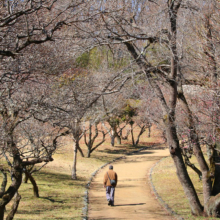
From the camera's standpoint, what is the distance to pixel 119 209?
10867 millimetres

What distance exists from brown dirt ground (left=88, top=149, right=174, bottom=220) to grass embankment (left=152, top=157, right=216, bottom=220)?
44cm

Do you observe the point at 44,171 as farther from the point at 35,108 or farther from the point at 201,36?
the point at 201,36

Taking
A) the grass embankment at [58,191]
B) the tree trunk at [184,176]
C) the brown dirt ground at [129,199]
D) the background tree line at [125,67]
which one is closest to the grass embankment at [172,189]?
the tree trunk at [184,176]

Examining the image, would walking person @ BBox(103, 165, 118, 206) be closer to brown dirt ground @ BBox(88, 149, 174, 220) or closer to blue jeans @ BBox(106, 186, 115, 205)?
blue jeans @ BBox(106, 186, 115, 205)

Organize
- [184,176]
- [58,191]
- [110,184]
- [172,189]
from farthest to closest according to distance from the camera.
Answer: [172,189] → [58,191] → [110,184] → [184,176]

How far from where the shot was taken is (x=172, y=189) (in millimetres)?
14547

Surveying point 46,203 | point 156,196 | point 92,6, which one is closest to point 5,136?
point 92,6

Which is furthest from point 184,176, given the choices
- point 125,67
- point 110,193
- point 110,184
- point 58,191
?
point 58,191

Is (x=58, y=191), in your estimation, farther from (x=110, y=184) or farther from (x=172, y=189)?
(x=172, y=189)

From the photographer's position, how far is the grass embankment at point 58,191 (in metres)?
10.1

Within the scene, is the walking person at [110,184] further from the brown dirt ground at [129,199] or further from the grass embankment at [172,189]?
the grass embankment at [172,189]

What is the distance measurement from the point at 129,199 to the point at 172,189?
9.37ft

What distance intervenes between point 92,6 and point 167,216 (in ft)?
22.8

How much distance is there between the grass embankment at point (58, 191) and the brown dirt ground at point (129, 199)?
0.61m
